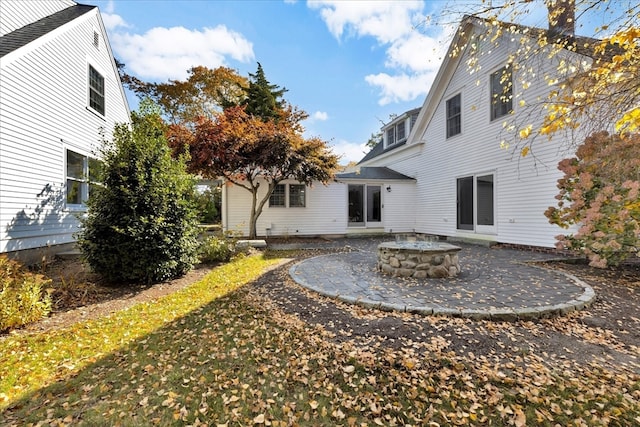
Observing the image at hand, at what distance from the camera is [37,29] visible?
7340 millimetres

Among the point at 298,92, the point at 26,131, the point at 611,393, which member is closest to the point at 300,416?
the point at 611,393

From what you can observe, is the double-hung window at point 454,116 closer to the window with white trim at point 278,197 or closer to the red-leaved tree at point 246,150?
the red-leaved tree at point 246,150

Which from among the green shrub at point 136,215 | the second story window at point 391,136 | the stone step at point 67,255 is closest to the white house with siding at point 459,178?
the second story window at point 391,136

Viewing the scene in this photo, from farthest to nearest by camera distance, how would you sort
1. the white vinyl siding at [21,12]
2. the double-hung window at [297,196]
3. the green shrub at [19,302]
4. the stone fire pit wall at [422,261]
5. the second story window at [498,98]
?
the double-hung window at [297,196]
the second story window at [498,98]
the white vinyl siding at [21,12]
the stone fire pit wall at [422,261]
the green shrub at [19,302]

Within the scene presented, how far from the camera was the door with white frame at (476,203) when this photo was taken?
974 cm

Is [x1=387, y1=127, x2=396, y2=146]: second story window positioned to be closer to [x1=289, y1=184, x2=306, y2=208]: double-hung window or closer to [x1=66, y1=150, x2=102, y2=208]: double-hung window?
[x1=289, y1=184, x2=306, y2=208]: double-hung window

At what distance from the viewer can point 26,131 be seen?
21.3 feet

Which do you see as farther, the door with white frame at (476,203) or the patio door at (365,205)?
the patio door at (365,205)

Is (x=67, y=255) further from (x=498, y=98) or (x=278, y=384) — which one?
(x=498, y=98)

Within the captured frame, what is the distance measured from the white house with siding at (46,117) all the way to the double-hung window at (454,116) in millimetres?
11492

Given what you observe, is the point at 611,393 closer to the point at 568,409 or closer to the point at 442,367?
the point at 568,409

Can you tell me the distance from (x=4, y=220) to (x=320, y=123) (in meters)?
19.3

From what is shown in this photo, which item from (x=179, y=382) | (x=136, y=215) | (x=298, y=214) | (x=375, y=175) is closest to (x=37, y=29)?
(x=136, y=215)

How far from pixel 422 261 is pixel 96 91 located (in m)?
11.4
